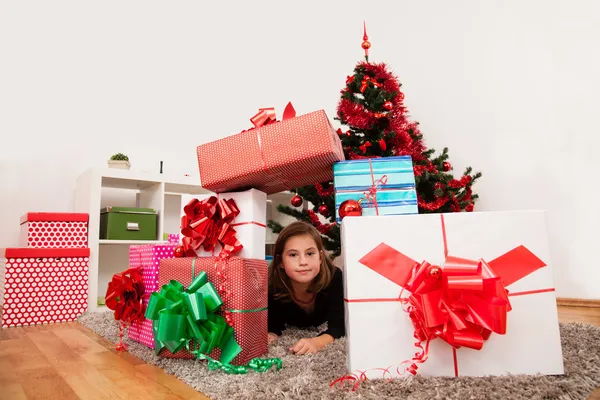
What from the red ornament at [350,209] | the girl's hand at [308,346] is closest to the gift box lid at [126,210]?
the girl's hand at [308,346]

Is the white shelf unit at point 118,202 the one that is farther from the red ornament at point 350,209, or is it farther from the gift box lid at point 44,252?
the red ornament at point 350,209

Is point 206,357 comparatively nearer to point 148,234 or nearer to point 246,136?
point 246,136

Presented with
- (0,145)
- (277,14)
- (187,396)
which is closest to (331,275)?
(187,396)

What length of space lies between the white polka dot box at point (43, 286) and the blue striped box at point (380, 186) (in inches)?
54.1

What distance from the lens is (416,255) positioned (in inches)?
32.3

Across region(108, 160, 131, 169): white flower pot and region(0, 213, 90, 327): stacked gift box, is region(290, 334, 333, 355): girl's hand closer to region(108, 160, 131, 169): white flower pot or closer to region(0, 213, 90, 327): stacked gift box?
region(0, 213, 90, 327): stacked gift box

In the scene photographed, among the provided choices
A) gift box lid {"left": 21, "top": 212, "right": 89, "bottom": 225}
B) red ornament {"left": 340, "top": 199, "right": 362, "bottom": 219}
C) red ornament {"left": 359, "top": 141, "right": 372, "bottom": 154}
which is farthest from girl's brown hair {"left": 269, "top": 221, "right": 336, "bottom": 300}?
gift box lid {"left": 21, "top": 212, "right": 89, "bottom": 225}

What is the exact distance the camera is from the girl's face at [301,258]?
126 centimetres

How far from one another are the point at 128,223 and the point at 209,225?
1.17 meters

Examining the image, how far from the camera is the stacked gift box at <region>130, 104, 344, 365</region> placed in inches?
37.6

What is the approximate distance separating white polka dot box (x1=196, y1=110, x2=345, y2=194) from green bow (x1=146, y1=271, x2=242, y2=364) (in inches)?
11.2

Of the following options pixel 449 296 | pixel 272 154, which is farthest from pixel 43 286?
pixel 449 296

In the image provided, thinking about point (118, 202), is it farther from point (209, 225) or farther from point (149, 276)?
point (209, 225)

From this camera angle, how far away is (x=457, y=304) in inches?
29.8
